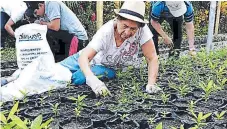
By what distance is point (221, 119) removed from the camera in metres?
2.32

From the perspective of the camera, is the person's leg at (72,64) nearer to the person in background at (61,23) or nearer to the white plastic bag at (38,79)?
the white plastic bag at (38,79)

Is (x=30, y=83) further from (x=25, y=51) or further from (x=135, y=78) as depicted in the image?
(x=135, y=78)

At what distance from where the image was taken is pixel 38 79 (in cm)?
302

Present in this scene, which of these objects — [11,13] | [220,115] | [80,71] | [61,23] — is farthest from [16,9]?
[220,115]

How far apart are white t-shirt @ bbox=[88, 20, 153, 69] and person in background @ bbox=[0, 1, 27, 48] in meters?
1.99

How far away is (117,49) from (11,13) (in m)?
2.47

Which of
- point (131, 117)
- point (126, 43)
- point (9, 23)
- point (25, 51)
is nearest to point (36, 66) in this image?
point (25, 51)

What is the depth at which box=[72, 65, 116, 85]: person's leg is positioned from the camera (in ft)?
10.1

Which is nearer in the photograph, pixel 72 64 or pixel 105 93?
pixel 105 93

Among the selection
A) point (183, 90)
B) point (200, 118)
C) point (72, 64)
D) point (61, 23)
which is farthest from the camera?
point (61, 23)

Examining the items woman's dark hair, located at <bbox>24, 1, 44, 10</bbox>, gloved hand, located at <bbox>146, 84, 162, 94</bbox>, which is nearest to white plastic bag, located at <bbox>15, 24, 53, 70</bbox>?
woman's dark hair, located at <bbox>24, 1, 44, 10</bbox>

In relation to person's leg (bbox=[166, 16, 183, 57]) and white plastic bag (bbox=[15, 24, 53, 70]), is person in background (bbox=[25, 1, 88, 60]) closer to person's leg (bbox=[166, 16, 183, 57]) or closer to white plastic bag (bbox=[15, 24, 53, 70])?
white plastic bag (bbox=[15, 24, 53, 70])

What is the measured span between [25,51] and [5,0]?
6.41ft

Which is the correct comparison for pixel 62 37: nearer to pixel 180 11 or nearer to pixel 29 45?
pixel 29 45
